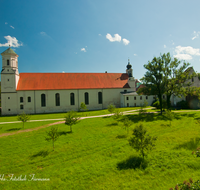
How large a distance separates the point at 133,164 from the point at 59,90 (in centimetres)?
3081

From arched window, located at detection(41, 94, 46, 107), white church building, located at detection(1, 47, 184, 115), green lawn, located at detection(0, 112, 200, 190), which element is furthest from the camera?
arched window, located at detection(41, 94, 46, 107)

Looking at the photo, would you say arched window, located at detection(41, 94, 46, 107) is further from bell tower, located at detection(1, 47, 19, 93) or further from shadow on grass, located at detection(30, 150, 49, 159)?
shadow on grass, located at detection(30, 150, 49, 159)

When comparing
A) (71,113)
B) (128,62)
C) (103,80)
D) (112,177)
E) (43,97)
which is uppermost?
(128,62)

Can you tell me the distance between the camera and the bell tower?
109 feet

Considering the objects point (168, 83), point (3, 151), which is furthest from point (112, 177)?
point (168, 83)

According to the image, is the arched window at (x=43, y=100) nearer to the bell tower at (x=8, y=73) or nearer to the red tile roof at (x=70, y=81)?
the red tile roof at (x=70, y=81)

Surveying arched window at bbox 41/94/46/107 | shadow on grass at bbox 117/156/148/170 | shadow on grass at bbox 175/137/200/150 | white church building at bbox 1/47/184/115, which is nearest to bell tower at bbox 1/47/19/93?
white church building at bbox 1/47/184/115

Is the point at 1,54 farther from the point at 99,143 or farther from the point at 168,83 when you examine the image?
the point at 168,83

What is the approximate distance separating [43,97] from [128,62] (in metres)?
27.9

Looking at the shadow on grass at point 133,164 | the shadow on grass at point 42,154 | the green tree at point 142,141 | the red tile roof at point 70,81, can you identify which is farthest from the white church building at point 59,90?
the shadow on grass at point 133,164

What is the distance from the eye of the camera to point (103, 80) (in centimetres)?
4003

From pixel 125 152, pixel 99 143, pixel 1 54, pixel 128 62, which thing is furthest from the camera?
pixel 128 62

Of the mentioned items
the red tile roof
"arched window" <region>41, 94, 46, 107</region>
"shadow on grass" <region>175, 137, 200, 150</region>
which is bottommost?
"shadow on grass" <region>175, 137, 200, 150</region>

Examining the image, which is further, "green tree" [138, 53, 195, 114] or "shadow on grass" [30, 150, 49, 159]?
"green tree" [138, 53, 195, 114]
